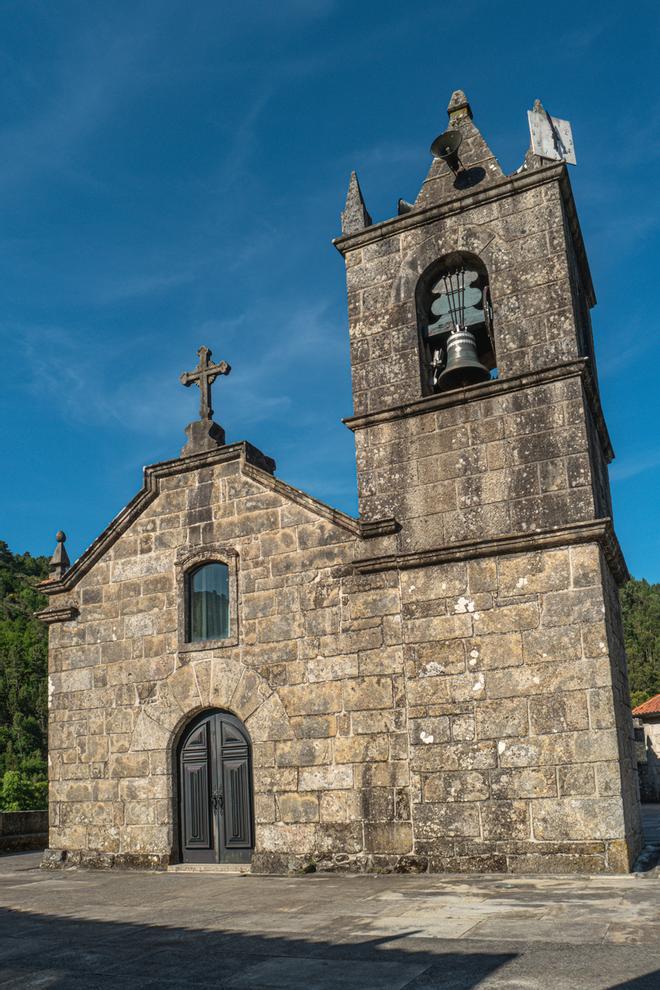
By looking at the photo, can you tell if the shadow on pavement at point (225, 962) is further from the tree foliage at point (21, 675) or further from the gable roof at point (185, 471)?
the tree foliage at point (21, 675)

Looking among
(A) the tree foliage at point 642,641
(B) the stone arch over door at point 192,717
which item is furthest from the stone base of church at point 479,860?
(A) the tree foliage at point 642,641

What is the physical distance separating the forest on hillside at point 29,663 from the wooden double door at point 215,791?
31348mm

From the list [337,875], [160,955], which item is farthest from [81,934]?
[337,875]

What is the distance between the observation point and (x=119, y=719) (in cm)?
1212

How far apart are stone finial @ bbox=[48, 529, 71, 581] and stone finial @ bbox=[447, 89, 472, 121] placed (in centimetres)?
842

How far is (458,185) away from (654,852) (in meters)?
8.48

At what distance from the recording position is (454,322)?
1146 cm

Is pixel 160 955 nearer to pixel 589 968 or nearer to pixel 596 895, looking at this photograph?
pixel 589 968

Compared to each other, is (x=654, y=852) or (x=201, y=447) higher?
(x=201, y=447)

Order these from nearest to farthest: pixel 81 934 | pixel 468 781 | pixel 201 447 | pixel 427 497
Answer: pixel 81 934 < pixel 468 781 < pixel 427 497 < pixel 201 447

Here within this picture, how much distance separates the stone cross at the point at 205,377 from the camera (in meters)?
13.0

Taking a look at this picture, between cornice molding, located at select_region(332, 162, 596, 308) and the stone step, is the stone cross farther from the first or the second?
the stone step

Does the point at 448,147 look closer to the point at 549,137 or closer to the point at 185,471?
the point at 549,137

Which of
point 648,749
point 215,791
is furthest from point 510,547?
point 648,749
